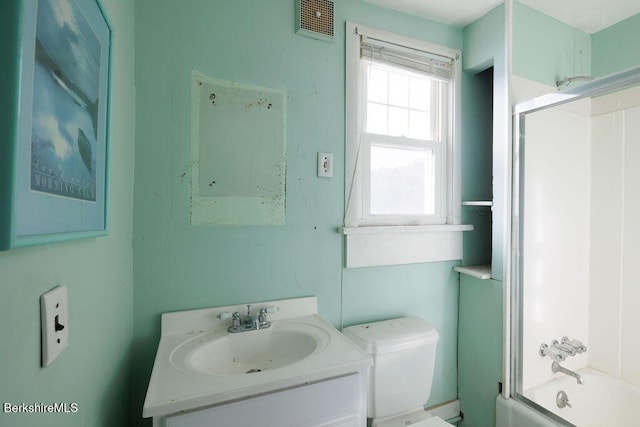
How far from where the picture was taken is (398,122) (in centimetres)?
172

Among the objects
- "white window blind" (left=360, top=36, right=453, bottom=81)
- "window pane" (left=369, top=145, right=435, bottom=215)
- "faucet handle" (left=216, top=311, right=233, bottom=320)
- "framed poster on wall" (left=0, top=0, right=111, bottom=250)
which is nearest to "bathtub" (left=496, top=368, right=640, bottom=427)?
"window pane" (left=369, top=145, right=435, bottom=215)

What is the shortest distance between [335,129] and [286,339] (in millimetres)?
1024

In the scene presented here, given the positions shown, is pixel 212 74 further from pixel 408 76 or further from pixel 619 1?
pixel 619 1

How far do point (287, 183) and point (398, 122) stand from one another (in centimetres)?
78

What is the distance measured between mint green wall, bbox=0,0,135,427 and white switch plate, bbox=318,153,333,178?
804 mm

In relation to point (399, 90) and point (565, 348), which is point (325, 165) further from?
point (565, 348)

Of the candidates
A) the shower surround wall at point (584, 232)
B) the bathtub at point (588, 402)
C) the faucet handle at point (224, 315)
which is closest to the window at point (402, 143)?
the shower surround wall at point (584, 232)

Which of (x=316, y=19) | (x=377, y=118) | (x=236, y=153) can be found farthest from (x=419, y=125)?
(x=236, y=153)

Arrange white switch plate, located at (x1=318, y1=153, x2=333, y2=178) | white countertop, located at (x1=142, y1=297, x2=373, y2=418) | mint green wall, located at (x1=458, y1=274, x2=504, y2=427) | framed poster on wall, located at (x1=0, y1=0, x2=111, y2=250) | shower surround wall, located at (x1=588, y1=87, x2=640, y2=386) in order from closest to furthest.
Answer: framed poster on wall, located at (x1=0, y1=0, x2=111, y2=250) → white countertop, located at (x1=142, y1=297, x2=373, y2=418) → white switch plate, located at (x1=318, y1=153, x2=333, y2=178) → mint green wall, located at (x1=458, y1=274, x2=504, y2=427) → shower surround wall, located at (x1=588, y1=87, x2=640, y2=386)

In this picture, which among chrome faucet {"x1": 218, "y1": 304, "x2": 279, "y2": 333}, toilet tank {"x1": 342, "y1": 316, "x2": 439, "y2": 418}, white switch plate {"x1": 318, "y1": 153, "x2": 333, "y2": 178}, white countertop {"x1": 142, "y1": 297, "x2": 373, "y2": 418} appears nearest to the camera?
white countertop {"x1": 142, "y1": 297, "x2": 373, "y2": 418}

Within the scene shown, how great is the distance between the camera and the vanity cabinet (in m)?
0.84

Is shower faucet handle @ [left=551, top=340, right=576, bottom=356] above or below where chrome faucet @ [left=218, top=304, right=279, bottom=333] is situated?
below

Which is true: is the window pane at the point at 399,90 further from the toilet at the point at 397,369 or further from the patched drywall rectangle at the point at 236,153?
the toilet at the point at 397,369

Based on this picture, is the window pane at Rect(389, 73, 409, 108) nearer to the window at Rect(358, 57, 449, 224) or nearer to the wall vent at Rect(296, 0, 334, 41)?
the window at Rect(358, 57, 449, 224)
